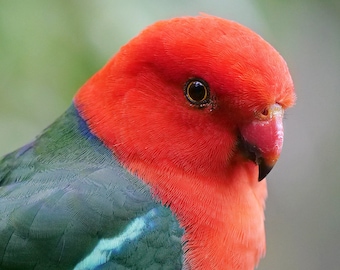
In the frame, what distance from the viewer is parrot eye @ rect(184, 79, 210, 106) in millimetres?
1542

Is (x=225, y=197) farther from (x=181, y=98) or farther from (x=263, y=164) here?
(x=181, y=98)

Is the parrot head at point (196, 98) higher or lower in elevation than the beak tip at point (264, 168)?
higher

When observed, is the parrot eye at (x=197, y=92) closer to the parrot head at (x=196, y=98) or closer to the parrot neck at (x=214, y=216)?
the parrot head at (x=196, y=98)

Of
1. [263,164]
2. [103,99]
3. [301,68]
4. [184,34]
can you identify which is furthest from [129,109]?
[301,68]

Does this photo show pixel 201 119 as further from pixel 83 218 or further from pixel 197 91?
pixel 83 218

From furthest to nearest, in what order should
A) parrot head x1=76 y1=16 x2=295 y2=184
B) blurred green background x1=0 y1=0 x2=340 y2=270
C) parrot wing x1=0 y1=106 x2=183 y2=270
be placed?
blurred green background x1=0 y1=0 x2=340 y2=270, parrot head x1=76 y1=16 x2=295 y2=184, parrot wing x1=0 y1=106 x2=183 y2=270

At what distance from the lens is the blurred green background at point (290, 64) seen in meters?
1.78

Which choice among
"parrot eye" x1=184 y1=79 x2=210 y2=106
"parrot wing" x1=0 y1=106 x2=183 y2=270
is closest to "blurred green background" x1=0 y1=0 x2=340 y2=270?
"parrot eye" x1=184 y1=79 x2=210 y2=106

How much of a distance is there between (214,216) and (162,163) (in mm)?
185

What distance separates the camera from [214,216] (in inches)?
62.0

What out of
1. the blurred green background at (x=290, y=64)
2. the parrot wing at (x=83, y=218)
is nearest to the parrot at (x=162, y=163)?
the parrot wing at (x=83, y=218)

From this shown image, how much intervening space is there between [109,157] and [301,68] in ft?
6.35

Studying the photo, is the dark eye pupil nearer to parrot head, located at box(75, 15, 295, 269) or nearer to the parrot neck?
parrot head, located at box(75, 15, 295, 269)

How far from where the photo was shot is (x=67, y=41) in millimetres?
1825
